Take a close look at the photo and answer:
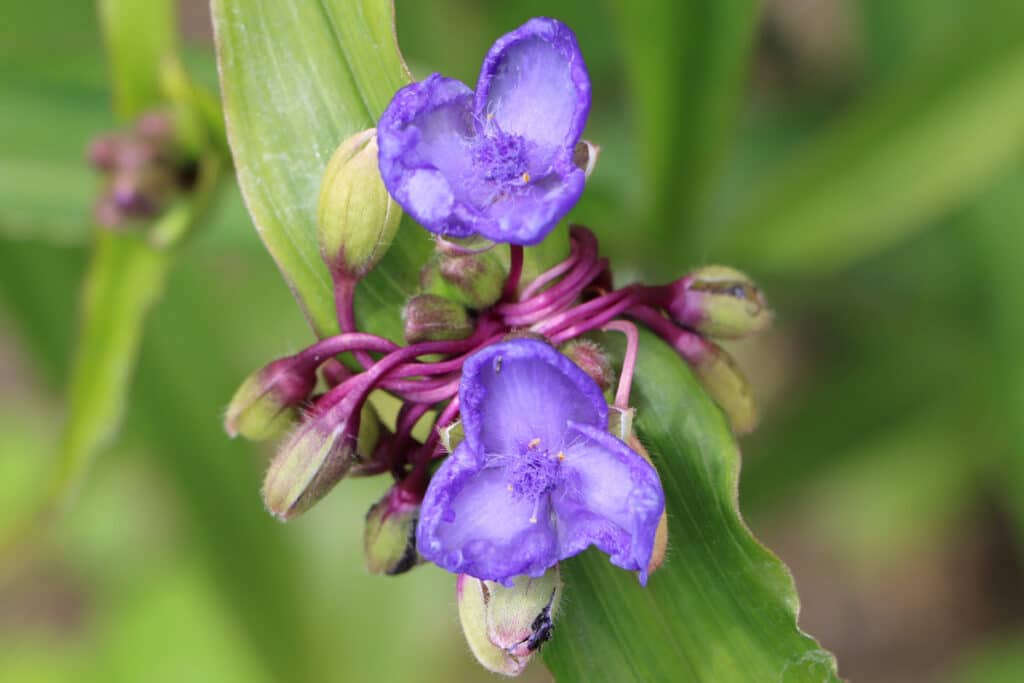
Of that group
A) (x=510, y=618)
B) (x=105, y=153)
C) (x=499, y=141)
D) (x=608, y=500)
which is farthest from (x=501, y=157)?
(x=105, y=153)

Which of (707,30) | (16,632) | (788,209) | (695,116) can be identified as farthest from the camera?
(16,632)

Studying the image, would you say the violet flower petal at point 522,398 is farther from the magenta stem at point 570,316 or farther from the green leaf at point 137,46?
the green leaf at point 137,46

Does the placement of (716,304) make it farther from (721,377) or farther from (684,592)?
(684,592)

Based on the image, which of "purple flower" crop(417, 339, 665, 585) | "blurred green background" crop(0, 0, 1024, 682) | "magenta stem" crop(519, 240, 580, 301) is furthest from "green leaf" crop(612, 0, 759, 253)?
"purple flower" crop(417, 339, 665, 585)

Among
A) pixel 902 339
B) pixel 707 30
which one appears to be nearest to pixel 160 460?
pixel 707 30

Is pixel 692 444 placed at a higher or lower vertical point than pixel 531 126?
lower

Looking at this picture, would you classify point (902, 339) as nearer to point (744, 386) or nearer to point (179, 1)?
point (744, 386)
